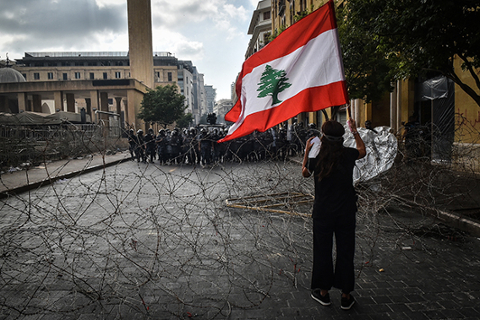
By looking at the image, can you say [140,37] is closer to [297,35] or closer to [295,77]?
[297,35]

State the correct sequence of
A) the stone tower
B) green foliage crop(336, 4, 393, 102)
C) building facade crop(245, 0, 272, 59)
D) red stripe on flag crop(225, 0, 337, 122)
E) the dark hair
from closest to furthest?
the dark hair, red stripe on flag crop(225, 0, 337, 122), green foliage crop(336, 4, 393, 102), building facade crop(245, 0, 272, 59), the stone tower

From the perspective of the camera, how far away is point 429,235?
4820mm

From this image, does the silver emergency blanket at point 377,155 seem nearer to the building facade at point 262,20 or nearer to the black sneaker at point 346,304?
the black sneaker at point 346,304

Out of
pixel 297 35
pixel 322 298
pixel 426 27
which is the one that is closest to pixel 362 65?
pixel 426 27

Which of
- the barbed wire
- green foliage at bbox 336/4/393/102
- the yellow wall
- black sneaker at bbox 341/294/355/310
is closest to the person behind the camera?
black sneaker at bbox 341/294/355/310

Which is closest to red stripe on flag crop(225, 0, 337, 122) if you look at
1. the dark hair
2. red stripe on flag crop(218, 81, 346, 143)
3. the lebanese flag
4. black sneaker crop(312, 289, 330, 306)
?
the lebanese flag

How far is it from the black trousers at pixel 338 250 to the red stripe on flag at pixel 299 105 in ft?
4.32

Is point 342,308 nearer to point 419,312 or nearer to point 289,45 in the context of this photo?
point 419,312

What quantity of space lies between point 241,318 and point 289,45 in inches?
129

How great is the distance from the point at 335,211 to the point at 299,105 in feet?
4.86

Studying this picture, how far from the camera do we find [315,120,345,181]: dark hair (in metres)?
2.67

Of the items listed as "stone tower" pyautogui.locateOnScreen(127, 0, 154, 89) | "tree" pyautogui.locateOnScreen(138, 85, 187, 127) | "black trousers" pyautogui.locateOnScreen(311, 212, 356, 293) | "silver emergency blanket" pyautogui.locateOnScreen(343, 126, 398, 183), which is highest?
"stone tower" pyautogui.locateOnScreen(127, 0, 154, 89)

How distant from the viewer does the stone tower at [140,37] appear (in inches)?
2250

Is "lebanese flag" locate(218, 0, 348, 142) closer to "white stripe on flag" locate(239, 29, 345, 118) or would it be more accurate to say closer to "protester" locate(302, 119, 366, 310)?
"white stripe on flag" locate(239, 29, 345, 118)
